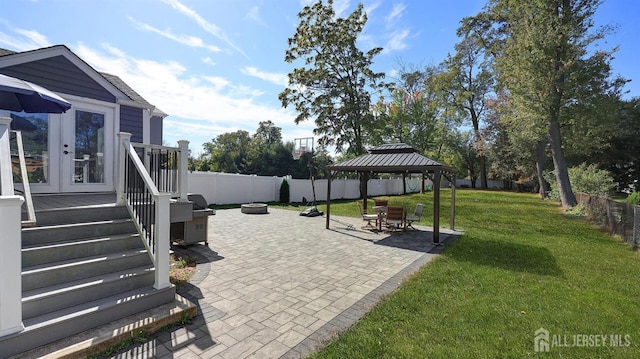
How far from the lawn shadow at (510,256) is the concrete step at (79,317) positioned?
5.70 metres

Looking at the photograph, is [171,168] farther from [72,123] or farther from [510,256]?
[510,256]

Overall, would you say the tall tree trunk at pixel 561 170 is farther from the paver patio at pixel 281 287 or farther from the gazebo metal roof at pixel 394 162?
the paver patio at pixel 281 287

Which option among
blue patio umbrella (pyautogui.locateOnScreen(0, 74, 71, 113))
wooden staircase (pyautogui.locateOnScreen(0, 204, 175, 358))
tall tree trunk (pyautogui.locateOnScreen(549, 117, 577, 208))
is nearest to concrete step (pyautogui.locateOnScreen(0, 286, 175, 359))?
wooden staircase (pyautogui.locateOnScreen(0, 204, 175, 358))

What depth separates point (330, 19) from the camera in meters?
21.2

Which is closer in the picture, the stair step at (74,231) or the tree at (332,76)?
the stair step at (74,231)

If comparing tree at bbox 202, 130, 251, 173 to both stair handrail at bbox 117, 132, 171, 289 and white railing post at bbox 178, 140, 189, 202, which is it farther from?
stair handrail at bbox 117, 132, 171, 289

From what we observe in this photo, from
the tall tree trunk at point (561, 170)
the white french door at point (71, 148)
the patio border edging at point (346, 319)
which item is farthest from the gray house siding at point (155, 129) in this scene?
the tall tree trunk at point (561, 170)

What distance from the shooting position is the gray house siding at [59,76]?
5500 millimetres

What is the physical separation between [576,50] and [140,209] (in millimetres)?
19133

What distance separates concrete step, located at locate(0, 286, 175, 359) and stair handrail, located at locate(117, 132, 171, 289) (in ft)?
0.60

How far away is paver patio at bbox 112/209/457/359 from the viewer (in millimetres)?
2811

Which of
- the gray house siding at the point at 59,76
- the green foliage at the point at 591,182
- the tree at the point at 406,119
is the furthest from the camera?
the tree at the point at 406,119

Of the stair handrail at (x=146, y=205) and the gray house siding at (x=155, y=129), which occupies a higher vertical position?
the gray house siding at (x=155, y=129)

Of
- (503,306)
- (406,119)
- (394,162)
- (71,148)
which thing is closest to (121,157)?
(71,148)
